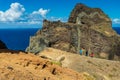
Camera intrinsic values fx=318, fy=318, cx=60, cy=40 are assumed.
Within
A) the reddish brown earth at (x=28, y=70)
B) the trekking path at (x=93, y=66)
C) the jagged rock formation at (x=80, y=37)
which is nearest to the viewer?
the reddish brown earth at (x=28, y=70)

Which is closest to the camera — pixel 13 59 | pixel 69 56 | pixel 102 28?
pixel 13 59

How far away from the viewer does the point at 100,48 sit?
8581 cm

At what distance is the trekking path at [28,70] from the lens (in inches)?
483

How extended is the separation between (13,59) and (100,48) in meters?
72.8

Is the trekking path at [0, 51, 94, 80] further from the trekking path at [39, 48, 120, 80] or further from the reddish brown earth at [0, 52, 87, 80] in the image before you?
the trekking path at [39, 48, 120, 80]

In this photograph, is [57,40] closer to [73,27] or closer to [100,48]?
[73,27]

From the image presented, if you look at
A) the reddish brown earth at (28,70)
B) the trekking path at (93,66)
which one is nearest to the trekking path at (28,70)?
the reddish brown earth at (28,70)

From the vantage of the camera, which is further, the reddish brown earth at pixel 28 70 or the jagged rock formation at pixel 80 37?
the jagged rock formation at pixel 80 37

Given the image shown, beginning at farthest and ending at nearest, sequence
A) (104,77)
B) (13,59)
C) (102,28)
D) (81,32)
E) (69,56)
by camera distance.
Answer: (102,28) < (81,32) < (69,56) < (104,77) < (13,59)

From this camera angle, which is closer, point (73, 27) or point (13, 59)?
point (13, 59)

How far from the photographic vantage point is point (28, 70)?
1311 cm

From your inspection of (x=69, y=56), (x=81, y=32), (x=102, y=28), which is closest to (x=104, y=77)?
(x=69, y=56)

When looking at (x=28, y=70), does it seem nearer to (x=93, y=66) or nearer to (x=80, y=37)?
(x=93, y=66)

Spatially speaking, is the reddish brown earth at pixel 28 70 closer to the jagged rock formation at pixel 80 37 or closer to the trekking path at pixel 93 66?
the trekking path at pixel 93 66
